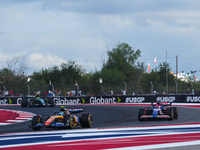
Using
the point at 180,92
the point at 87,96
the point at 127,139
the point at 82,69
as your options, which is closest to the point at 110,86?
the point at 87,96

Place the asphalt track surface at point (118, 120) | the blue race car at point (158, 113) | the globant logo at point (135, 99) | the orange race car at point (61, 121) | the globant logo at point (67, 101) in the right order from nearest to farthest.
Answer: the orange race car at point (61, 121)
the asphalt track surface at point (118, 120)
the blue race car at point (158, 113)
the globant logo at point (135, 99)
the globant logo at point (67, 101)

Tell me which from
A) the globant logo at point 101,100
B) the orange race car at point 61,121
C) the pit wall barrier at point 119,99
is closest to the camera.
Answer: the orange race car at point 61,121

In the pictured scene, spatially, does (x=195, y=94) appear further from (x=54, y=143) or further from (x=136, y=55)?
(x=136, y=55)

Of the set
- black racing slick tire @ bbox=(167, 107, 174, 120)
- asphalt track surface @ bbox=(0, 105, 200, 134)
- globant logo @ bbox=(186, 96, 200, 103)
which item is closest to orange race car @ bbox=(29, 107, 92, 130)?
asphalt track surface @ bbox=(0, 105, 200, 134)

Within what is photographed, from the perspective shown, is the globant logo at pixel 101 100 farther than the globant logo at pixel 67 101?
No

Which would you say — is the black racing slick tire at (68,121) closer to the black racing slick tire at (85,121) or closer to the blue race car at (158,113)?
the black racing slick tire at (85,121)

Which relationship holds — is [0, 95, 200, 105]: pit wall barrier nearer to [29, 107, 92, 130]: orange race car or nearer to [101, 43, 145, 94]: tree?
[29, 107, 92, 130]: orange race car

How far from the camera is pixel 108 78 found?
224 feet

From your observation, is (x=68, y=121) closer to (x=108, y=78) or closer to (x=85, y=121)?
(x=85, y=121)

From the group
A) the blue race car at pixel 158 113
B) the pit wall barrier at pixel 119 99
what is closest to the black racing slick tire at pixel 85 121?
the blue race car at pixel 158 113

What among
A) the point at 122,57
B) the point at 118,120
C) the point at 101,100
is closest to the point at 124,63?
the point at 122,57

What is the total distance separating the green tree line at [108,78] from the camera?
34.2 m

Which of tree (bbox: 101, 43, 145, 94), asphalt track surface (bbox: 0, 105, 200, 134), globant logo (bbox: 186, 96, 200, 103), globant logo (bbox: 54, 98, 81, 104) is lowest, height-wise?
asphalt track surface (bbox: 0, 105, 200, 134)

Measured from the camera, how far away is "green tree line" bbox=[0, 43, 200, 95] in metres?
34.2
